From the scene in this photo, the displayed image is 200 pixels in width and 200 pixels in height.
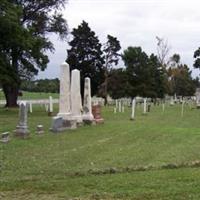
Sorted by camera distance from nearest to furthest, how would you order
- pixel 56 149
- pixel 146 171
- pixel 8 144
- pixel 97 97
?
pixel 146 171, pixel 56 149, pixel 8 144, pixel 97 97

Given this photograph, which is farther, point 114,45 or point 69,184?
point 114,45

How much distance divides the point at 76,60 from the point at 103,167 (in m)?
59.0

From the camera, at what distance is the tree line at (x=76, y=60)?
41.1m

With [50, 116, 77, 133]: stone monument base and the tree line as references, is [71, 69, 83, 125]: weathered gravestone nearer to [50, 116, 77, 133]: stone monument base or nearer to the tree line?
[50, 116, 77, 133]: stone monument base

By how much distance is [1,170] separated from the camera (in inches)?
448

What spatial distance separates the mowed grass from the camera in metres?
8.56

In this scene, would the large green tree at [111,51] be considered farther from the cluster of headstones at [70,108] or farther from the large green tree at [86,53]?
the cluster of headstones at [70,108]

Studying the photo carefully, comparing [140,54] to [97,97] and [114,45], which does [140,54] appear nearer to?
[114,45]

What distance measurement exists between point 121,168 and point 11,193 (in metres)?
3.10

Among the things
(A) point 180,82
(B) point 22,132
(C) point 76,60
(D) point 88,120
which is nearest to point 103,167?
(B) point 22,132

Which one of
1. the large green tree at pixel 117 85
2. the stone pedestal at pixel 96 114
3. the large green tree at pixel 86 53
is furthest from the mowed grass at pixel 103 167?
the large green tree at pixel 117 85

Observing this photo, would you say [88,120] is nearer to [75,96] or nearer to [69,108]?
[75,96]

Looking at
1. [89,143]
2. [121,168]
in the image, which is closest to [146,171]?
[121,168]

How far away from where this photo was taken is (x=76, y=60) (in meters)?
70.1
